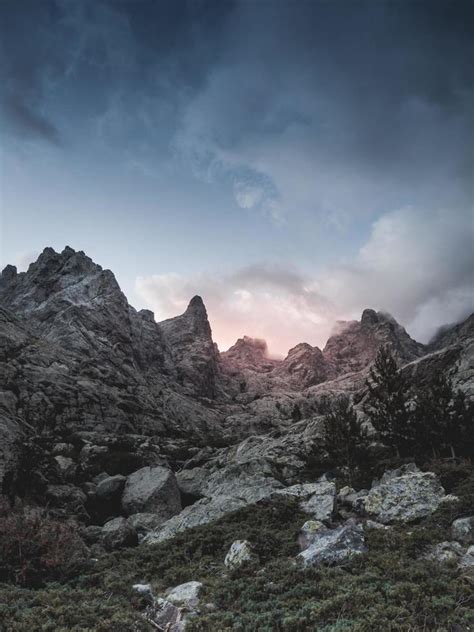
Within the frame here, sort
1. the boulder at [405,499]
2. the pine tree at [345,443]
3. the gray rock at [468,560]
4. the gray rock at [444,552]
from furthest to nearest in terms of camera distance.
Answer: the pine tree at [345,443] → the boulder at [405,499] → the gray rock at [444,552] → the gray rock at [468,560]

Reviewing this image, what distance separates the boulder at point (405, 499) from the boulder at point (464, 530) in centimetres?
274

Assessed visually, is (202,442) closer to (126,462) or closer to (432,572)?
(126,462)

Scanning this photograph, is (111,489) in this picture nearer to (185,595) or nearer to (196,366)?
(185,595)

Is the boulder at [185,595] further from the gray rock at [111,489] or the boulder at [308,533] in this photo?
the gray rock at [111,489]

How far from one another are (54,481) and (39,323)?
99.5 meters

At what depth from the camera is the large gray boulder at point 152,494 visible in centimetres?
3366

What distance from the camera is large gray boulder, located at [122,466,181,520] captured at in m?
33.7

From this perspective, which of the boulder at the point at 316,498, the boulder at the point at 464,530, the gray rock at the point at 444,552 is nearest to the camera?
the gray rock at the point at 444,552

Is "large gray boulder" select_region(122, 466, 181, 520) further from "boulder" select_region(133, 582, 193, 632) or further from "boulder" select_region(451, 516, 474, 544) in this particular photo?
"boulder" select_region(451, 516, 474, 544)

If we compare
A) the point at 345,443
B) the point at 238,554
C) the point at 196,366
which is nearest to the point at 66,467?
the point at 345,443

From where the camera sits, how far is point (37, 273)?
160 m

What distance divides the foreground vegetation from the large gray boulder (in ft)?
48.0

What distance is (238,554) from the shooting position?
53.7ft

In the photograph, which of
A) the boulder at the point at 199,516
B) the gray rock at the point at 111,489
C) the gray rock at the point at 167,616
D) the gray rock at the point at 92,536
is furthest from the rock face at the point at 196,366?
the gray rock at the point at 167,616
